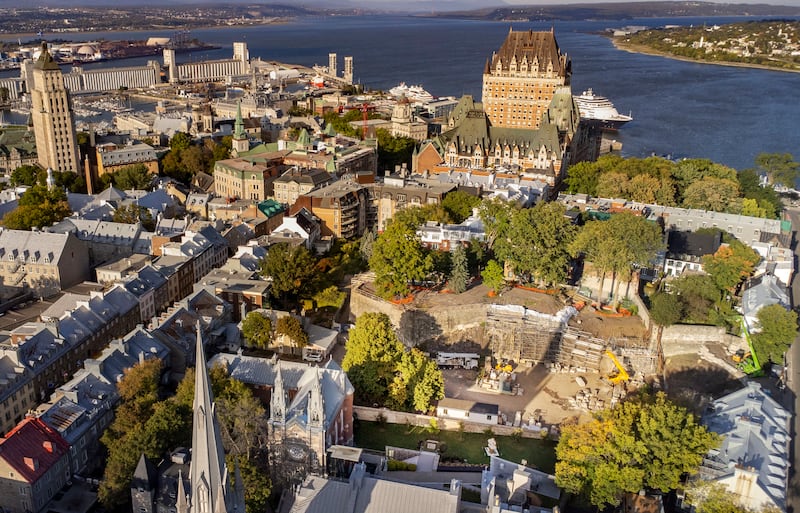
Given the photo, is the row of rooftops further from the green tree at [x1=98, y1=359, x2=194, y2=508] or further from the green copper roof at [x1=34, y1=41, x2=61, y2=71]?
the green copper roof at [x1=34, y1=41, x2=61, y2=71]

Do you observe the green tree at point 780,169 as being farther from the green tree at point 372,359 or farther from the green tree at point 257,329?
the green tree at point 257,329

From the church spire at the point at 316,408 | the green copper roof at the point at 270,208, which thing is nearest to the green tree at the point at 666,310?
the church spire at the point at 316,408

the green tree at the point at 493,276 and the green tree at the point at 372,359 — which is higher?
the green tree at the point at 493,276

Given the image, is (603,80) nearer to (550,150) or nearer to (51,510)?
(550,150)

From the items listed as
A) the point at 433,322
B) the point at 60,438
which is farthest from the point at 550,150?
the point at 60,438

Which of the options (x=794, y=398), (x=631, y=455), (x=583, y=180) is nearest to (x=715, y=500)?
(x=631, y=455)

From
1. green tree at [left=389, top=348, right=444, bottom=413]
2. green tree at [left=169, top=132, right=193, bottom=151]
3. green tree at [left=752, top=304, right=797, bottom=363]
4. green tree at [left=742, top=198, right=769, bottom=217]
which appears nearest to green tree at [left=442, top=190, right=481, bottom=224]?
green tree at [left=389, top=348, right=444, bottom=413]
